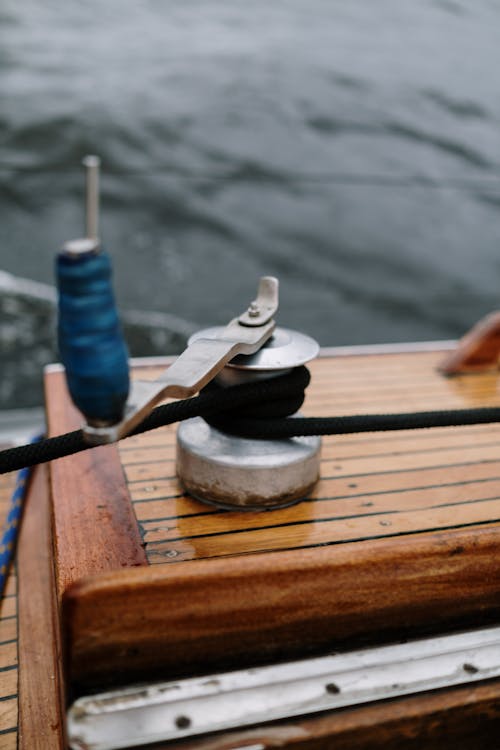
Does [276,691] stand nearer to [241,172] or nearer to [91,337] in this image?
[91,337]

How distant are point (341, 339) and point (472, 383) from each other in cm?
469

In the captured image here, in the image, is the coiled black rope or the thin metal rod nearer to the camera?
the thin metal rod

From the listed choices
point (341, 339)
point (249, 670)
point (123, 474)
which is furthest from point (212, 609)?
point (341, 339)

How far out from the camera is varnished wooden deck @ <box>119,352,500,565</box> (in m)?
0.91

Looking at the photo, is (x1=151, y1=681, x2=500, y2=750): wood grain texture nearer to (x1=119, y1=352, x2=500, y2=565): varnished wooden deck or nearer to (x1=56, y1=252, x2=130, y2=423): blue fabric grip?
(x1=119, y1=352, x2=500, y2=565): varnished wooden deck

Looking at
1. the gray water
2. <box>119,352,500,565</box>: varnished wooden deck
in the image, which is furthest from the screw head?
the gray water

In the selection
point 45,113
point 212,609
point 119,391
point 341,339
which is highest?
point 119,391

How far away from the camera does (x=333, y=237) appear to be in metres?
8.50

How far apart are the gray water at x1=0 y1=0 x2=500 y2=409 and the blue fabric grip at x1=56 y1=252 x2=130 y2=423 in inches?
156

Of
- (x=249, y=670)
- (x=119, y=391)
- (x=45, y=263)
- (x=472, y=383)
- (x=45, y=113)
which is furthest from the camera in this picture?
(x=45, y=113)

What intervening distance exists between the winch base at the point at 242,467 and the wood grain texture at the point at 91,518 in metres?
0.11

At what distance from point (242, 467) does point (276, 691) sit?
0.93 ft

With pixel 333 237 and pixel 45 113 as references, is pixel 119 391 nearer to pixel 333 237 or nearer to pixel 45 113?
pixel 333 237

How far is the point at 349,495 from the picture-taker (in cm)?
105
